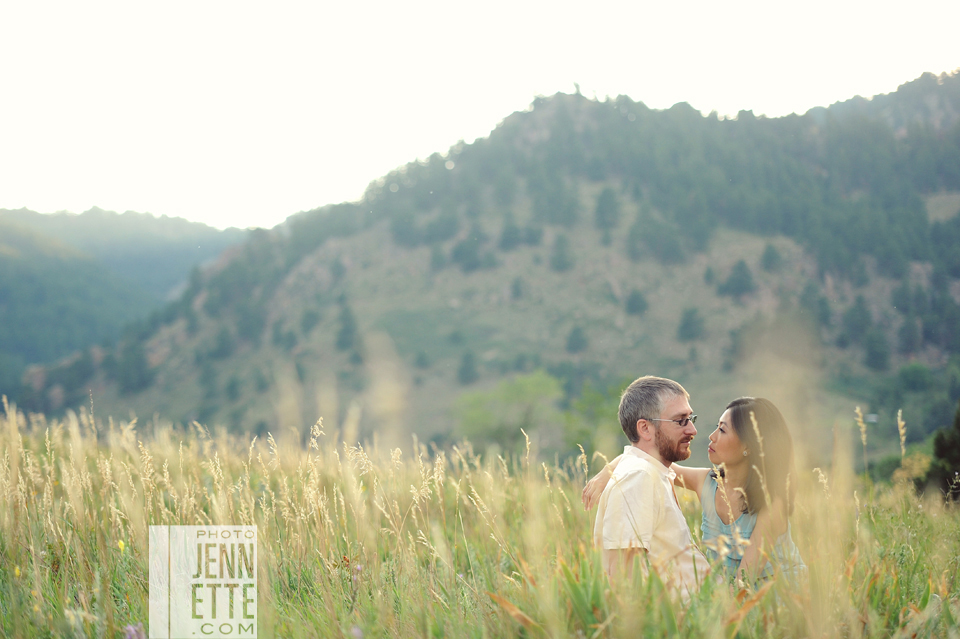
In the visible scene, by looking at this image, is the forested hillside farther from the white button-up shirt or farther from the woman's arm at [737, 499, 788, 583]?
the woman's arm at [737, 499, 788, 583]

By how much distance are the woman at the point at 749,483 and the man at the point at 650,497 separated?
234 millimetres

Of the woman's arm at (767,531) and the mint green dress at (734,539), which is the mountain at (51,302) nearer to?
the mint green dress at (734,539)

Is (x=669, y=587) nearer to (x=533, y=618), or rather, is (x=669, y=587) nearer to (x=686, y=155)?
(x=533, y=618)

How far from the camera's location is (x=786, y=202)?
343ft

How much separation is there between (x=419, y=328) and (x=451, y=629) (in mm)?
90858

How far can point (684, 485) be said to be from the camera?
133 inches

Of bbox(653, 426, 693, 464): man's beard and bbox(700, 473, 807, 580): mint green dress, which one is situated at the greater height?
bbox(653, 426, 693, 464): man's beard

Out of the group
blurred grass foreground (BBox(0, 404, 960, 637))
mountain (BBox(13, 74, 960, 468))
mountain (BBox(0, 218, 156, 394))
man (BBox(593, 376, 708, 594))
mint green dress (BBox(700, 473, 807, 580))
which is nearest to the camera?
blurred grass foreground (BBox(0, 404, 960, 637))

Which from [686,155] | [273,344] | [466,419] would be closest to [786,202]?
[686,155]

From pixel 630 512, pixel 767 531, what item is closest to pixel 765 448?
pixel 767 531

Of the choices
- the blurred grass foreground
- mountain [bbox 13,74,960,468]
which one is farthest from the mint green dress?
mountain [bbox 13,74,960,468]

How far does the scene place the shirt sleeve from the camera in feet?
7.93
